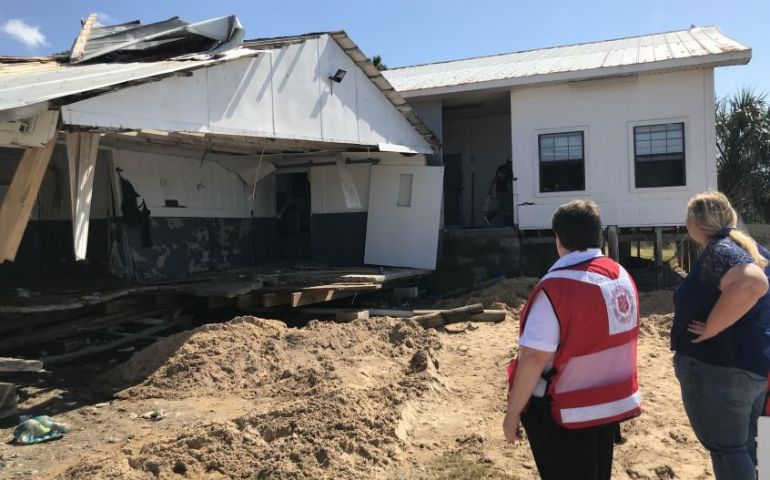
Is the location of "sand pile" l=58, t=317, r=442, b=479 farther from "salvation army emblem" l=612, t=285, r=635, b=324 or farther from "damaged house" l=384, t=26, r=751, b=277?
"damaged house" l=384, t=26, r=751, b=277

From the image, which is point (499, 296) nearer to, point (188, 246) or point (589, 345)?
point (188, 246)

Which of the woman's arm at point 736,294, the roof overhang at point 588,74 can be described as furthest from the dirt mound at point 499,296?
the woman's arm at point 736,294

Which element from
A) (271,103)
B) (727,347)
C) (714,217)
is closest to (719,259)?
(714,217)

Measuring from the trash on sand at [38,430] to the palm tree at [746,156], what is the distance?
18523 mm

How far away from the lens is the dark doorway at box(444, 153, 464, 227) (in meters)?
16.4

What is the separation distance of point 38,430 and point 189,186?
6940 mm

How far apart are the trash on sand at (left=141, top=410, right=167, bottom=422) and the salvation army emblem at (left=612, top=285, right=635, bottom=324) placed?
428cm

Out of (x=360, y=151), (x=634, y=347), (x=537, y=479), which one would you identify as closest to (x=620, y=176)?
(x=360, y=151)

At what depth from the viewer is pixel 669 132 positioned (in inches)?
465

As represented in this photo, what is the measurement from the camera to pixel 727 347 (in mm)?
2869

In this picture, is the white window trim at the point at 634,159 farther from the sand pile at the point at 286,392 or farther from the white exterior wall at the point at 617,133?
the sand pile at the point at 286,392

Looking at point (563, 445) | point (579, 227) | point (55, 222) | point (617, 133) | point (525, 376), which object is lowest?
point (563, 445)

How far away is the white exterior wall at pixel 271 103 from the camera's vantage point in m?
6.51

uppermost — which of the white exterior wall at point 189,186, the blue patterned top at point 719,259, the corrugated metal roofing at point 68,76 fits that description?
the corrugated metal roofing at point 68,76
